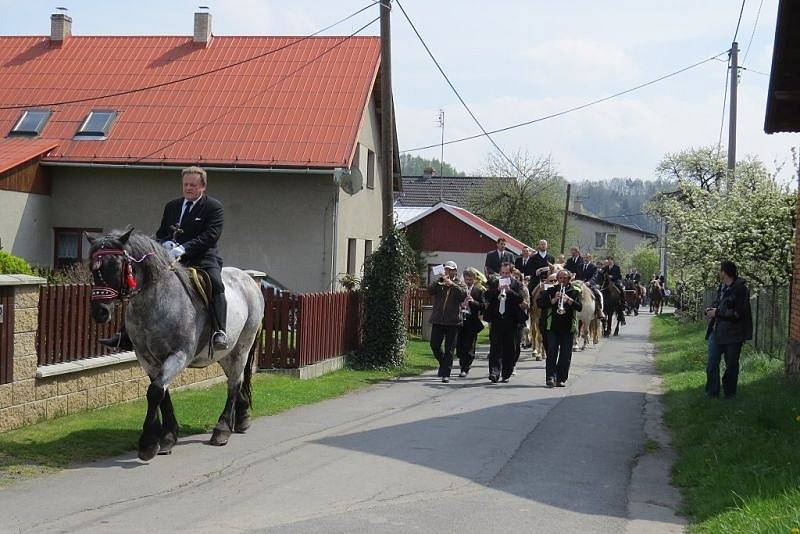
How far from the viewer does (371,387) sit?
50.9 ft

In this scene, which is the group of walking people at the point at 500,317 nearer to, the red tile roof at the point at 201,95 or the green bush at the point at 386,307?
the green bush at the point at 386,307

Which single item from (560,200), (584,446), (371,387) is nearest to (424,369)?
(371,387)

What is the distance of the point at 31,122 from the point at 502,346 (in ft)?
54.3

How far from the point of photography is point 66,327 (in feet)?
35.3

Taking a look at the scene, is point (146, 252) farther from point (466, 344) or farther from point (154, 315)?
point (466, 344)

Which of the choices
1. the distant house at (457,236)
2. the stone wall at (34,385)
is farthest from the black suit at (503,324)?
the distant house at (457,236)

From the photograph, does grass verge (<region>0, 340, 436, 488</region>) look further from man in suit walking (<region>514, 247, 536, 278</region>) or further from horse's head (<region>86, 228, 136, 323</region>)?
man in suit walking (<region>514, 247, 536, 278</region>)

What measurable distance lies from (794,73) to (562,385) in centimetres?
595

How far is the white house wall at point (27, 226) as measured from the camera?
80.3ft

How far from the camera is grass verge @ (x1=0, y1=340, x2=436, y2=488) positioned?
27.7 ft

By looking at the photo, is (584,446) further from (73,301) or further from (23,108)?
(23,108)

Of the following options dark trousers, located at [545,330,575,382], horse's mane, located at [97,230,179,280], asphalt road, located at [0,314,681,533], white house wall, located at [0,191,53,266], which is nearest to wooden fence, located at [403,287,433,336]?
white house wall, located at [0,191,53,266]

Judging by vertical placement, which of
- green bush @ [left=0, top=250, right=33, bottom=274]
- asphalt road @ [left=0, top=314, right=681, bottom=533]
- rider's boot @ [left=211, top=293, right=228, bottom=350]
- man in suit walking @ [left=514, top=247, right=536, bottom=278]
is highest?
man in suit walking @ [left=514, top=247, right=536, bottom=278]

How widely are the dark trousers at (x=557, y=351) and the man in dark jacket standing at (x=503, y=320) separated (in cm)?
69
